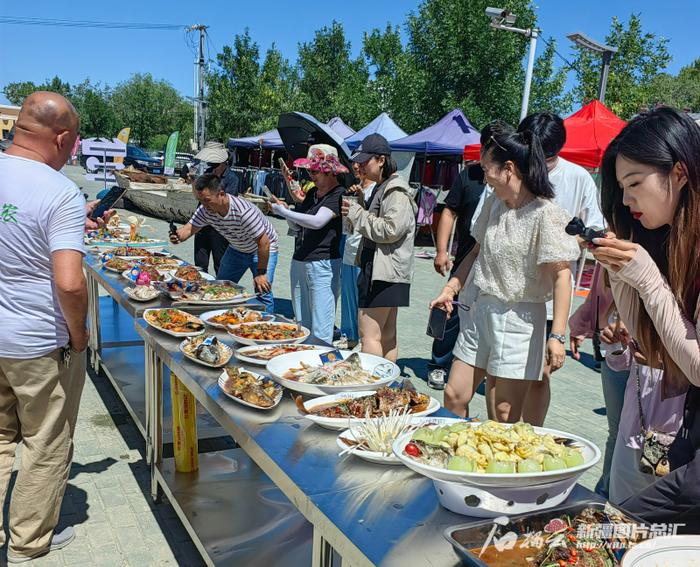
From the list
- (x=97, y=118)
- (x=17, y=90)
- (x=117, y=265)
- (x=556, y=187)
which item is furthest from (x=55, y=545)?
(x=17, y=90)

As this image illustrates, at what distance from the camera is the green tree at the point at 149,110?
54.5 m

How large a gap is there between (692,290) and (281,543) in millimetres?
1901

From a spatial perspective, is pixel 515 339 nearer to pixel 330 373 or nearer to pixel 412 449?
pixel 330 373

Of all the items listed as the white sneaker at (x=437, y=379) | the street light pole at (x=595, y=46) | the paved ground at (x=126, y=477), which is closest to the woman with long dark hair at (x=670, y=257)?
the paved ground at (x=126, y=477)

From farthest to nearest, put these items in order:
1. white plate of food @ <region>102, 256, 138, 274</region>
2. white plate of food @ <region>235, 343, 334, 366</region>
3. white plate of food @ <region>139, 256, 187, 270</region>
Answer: white plate of food @ <region>139, 256, 187, 270</region>
white plate of food @ <region>102, 256, 138, 274</region>
white plate of food @ <region>235, 343, 334, 366</region>

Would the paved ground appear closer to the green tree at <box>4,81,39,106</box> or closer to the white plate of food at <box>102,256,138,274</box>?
the white plate of food at <box>102,256,138,274</box>

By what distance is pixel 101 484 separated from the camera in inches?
129

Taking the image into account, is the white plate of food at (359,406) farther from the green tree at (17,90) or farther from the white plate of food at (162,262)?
the green tree at (17,90)

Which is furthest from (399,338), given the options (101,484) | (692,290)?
(692,290)

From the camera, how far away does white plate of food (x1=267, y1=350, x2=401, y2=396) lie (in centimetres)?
203

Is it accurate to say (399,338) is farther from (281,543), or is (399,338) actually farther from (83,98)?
(83,98)

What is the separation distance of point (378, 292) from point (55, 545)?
2.21m

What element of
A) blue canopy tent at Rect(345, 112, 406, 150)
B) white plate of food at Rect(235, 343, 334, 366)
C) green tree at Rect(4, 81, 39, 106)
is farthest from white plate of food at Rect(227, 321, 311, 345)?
green tree at Rect(4, 81, 39, 106)

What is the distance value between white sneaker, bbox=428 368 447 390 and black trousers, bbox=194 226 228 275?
2.12 metres
